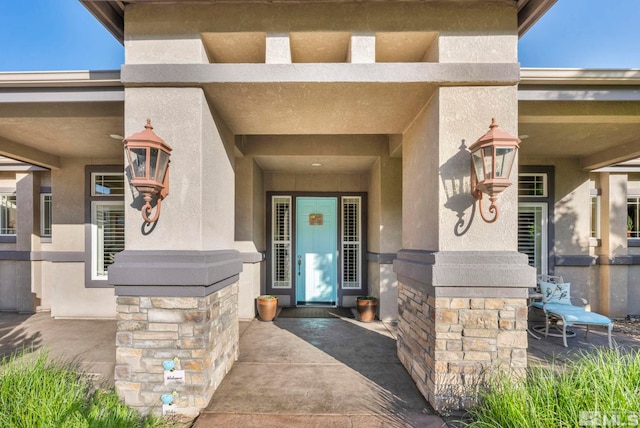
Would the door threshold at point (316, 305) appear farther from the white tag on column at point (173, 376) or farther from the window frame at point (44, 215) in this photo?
the window frame at point (44, 215)

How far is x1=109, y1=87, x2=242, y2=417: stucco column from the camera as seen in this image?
9.43 ft

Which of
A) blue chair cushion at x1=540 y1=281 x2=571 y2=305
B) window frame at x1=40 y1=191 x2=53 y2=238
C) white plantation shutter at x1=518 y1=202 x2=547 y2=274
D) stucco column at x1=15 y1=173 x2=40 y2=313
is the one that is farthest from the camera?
window frame at x1=40 y1=191 x2=53 y2=238

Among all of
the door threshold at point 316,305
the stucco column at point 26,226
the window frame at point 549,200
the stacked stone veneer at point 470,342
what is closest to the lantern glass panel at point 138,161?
the stacked stone veneer at point 470,342

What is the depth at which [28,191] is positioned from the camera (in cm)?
635

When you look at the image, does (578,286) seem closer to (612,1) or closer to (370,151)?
(370,151)

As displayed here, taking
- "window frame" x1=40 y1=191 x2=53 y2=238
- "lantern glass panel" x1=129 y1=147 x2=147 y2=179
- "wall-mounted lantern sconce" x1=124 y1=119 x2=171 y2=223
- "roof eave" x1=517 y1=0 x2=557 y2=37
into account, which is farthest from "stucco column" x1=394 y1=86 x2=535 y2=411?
"window frame" x1=40 y1=191 x2=53 y2=238

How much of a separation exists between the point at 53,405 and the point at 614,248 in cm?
880

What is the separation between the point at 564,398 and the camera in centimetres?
239

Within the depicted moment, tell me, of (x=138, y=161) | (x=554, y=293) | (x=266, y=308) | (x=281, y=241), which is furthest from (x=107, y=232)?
(x=554, y=293)

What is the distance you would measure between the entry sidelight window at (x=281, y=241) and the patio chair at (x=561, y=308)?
4.71 metres

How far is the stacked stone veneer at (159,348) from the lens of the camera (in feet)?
9.45

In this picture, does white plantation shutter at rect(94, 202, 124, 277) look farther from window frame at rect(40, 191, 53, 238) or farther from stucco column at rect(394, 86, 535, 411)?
stucco column at rect(394, 86, 535, 411)

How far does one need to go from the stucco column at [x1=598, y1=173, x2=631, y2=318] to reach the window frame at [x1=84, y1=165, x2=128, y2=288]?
962 cm

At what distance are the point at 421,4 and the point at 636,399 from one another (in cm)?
365
